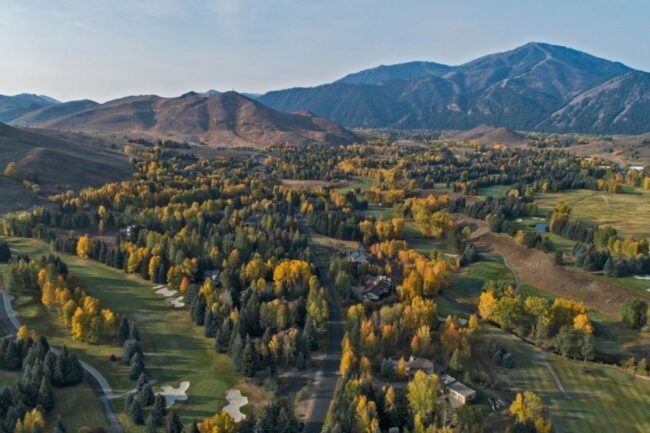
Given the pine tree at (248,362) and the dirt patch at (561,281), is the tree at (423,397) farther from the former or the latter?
the dirt patch at (561,281)

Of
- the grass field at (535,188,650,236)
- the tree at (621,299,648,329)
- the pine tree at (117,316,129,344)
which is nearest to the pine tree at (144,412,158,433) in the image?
the pine tree at (117,316,129,344)

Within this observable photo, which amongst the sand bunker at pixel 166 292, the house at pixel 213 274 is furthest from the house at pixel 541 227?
the sand bunker at pixel 166 292

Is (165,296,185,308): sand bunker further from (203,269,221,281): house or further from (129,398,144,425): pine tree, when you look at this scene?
(129,398,144,425): pine tree

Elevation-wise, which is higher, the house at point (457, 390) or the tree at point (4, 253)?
the tree at point (4, 253)

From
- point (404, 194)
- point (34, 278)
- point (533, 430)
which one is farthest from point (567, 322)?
point (404, 194)

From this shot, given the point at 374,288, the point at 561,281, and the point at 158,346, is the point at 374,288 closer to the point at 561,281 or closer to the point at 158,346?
the point at 158,346

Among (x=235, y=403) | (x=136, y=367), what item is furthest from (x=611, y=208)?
(x=136, y=367)

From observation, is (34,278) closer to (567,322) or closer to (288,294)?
(288,294)
